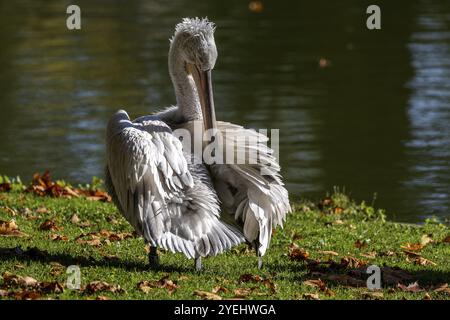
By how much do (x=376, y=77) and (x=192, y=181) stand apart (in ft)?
40.7

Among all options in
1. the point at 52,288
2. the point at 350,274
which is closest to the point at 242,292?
the point at 350,274

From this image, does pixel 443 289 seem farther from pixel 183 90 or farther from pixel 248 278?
pixel 183 90

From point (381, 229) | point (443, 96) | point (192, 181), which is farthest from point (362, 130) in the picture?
point (192, 181)

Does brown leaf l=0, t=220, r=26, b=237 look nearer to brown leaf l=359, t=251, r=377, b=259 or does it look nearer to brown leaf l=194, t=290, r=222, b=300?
brown leaf l=194, t=290, r=222, b=300

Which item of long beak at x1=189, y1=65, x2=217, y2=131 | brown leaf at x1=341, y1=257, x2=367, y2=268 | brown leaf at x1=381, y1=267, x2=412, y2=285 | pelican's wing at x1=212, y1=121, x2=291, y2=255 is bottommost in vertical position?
brown leaf at x1=341, y1=257, x2=367, y2=268

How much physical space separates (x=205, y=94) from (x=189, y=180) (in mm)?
810

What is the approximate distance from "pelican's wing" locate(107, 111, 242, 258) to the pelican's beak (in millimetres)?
309

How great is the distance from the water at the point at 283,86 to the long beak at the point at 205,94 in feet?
15.2

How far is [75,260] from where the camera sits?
7258mm

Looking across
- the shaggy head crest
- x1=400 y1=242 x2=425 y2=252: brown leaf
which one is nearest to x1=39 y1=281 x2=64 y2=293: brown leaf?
the shaggy head crest

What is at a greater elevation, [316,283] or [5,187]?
[316,283]

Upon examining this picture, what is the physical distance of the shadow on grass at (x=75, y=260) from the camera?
281 inches

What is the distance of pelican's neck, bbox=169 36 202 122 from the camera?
755cm
